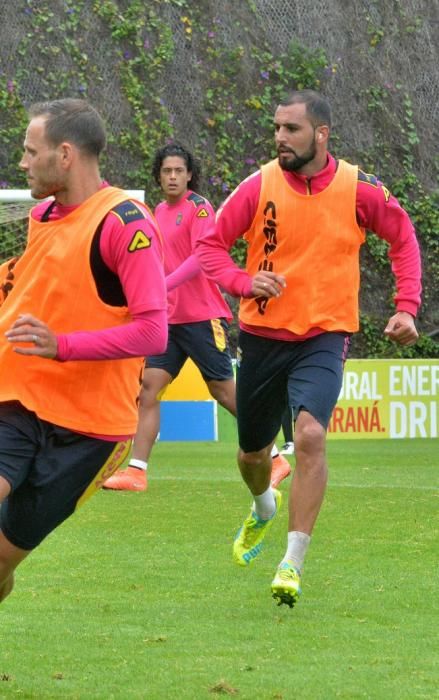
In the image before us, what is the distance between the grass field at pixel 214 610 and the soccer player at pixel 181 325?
450 mm

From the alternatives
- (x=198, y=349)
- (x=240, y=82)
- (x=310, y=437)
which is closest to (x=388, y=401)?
(x=240, y=82)

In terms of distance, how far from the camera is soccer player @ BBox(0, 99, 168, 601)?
14.6 ft

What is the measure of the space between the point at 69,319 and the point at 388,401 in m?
11.8

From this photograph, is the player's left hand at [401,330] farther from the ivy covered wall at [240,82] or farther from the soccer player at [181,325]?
the ivy covered wall at [240,82]

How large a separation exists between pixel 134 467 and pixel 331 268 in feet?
13.1

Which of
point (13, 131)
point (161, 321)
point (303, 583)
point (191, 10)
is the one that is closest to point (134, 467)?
point (303, 583)

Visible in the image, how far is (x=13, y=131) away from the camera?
18062mm

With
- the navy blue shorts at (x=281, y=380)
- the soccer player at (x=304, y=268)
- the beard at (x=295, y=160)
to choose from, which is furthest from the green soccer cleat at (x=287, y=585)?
the beard at (x=295, y=160)

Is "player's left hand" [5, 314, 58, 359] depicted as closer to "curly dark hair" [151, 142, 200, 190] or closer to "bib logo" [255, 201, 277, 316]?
"bib logo" [255, 201, 277, 316]

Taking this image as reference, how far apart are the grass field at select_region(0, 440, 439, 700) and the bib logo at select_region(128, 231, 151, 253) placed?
1.50 metres

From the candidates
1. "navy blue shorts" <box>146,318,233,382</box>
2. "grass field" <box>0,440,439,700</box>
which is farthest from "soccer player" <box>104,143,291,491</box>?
"grass field" <box>0,440,439,700</box>

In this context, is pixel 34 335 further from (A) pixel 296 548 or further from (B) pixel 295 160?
(B) pixel 295 160

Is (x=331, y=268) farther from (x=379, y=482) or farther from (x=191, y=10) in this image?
(x=191, y=10)

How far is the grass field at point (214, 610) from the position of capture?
499cm
